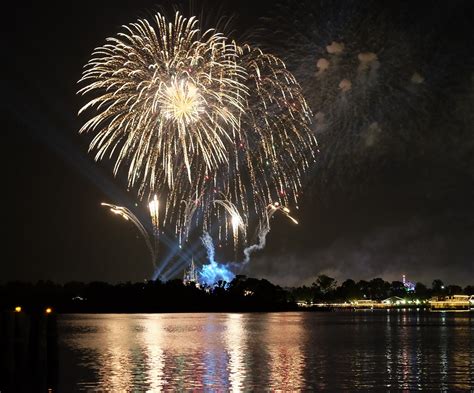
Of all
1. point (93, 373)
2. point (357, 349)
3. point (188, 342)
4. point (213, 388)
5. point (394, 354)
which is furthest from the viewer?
point (188, 342)

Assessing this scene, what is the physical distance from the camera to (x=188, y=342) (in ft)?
226

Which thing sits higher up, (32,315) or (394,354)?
(32,315)

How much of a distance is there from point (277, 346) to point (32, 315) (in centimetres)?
2778

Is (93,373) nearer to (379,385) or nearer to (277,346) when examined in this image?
(379,385)

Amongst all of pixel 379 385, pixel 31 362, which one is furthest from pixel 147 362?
pixel 379 385

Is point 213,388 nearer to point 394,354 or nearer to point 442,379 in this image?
point 442,379

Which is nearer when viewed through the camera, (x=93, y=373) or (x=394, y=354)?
(x=93, y=373)

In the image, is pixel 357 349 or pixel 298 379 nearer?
pixel 298 379

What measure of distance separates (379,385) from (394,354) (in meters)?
19.0

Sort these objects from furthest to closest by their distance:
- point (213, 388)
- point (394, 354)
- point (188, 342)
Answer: point (188, 342) < point (394, 354) < point (213, 388)

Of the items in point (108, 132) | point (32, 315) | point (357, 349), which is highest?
point (108, 132)

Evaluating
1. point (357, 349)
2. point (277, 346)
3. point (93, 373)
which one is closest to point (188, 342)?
point (277, 346)

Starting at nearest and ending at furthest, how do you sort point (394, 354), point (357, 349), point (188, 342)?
point (394, 354)
point (357, 349)
point (188, 342)

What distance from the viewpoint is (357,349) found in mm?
61938
